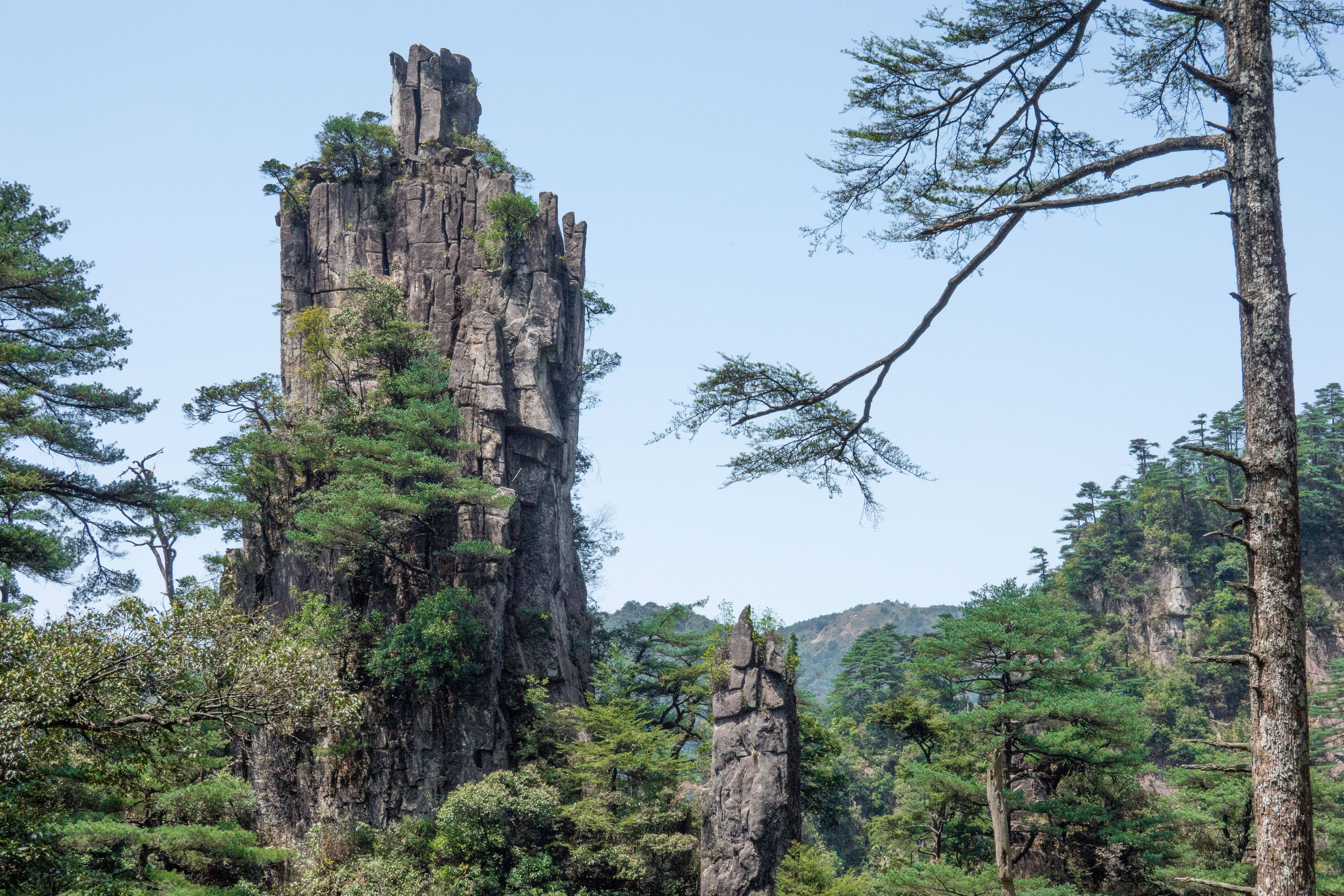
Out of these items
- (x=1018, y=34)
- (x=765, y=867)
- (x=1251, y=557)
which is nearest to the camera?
(x=1251, y=557)

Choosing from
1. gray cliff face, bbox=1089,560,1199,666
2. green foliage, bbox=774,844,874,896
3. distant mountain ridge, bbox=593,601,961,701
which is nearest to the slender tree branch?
green foliage, bbox=774,844,874,896

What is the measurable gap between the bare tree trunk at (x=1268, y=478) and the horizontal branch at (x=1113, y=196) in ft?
0.42

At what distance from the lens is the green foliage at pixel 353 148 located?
27047 millimetres

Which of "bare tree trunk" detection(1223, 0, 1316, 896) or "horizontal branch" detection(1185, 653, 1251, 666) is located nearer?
"bare tree trunk" detection(1223, 0, 1316, 896)

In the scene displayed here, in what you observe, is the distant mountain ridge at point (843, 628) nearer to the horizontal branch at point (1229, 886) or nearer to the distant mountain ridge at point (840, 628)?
the distant mountain ridge at point (840, 628)

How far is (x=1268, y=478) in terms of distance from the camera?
5570mm

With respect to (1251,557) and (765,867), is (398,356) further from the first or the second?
(1251,557)

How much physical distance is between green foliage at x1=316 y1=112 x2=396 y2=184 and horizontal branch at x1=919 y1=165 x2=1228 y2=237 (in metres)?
23.9

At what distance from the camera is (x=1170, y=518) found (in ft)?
162

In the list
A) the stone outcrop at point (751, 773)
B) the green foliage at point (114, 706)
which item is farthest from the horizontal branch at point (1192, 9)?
the stone outcrop at point (751, 773)

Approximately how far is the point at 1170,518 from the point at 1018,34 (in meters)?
48.1

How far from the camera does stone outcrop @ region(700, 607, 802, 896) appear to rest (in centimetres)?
1869

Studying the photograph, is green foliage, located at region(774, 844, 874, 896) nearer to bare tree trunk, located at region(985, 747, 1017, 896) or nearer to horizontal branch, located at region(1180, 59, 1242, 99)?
bare tree trunk, located at region(985, 747, 1017, 896)

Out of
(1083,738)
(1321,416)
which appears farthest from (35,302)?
(1321,416)
